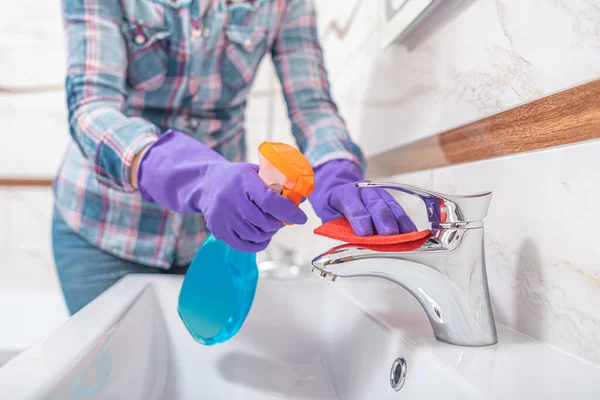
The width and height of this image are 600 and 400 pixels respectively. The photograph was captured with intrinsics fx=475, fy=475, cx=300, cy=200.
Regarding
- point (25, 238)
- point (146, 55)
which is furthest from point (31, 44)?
point (146, 55)

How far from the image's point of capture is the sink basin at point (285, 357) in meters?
0.33

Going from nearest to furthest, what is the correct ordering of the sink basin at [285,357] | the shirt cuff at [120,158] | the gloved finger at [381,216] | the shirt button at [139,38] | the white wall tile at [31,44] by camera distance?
the sink basin at [285,357] → the gloved finger at [381,216] → the shirt cuff at [120,158] → the shirt button at [139,38] → the white wall tile at [31,44]

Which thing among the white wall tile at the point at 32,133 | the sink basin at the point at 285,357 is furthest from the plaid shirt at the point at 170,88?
the white wall tile at the point at 32,133

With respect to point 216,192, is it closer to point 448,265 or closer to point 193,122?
point 448,265

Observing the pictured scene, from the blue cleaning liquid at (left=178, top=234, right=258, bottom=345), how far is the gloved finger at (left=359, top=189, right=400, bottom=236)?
158mm

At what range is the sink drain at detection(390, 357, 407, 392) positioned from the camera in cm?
41

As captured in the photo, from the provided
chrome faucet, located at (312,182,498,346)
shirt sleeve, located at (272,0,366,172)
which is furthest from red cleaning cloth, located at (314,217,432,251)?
shirt sleeve, located at (272,0,366,172)

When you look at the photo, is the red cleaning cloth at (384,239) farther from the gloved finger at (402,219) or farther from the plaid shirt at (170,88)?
the plaid shirt at (170,88)

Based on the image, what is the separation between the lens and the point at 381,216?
450 mm

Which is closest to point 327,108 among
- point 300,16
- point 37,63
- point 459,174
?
point 300,16

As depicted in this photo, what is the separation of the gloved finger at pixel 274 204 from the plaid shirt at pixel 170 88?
0.76ft

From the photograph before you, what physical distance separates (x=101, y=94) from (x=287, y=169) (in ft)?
1.16

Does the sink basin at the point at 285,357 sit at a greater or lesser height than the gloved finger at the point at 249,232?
lesser

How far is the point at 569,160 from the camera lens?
1.22 feet
